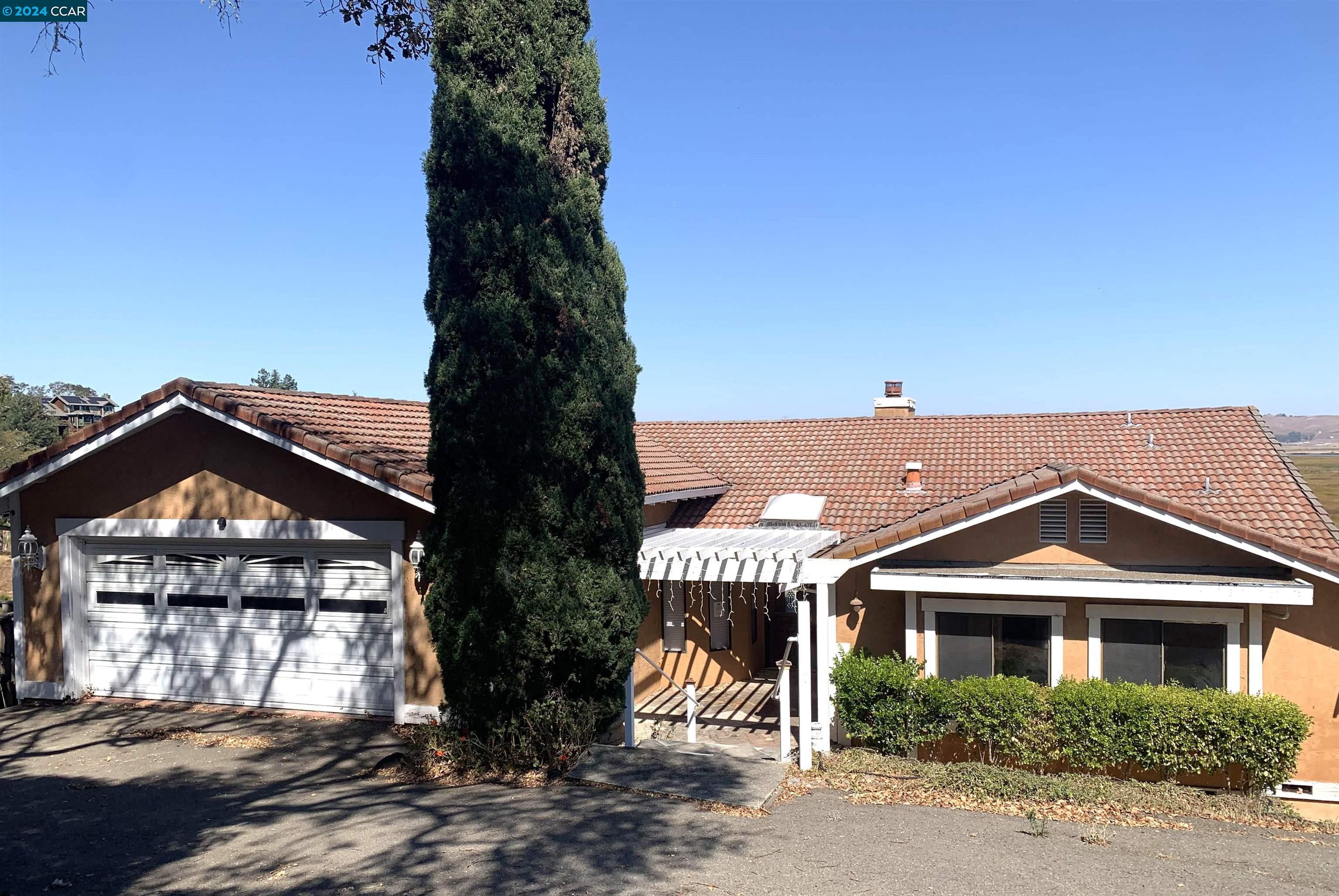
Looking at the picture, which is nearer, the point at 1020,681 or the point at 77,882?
the point at 77,882

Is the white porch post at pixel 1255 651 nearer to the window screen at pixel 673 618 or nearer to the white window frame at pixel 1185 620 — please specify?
the white window frame at pixel 1185 620

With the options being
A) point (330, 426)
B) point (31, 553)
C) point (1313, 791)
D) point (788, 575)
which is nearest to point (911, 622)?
point (788, 575)

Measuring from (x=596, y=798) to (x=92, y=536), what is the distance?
879 centimetres

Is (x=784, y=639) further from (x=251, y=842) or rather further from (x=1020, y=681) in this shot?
(x=251, y=842)

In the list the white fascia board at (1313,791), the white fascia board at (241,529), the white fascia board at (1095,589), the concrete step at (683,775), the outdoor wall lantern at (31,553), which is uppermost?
the white fascia board at (241,529)

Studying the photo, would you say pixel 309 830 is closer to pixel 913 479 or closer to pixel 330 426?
pixel 330 426

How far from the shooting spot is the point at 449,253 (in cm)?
991

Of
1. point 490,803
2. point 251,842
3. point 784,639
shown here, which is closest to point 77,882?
point 251,842

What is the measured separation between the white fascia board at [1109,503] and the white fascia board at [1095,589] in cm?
12

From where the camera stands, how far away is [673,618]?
15773mm

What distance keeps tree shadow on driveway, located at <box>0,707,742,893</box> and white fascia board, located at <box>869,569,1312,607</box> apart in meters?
4.64

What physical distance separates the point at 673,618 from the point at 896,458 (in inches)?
214

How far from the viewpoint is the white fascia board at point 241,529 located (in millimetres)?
11750

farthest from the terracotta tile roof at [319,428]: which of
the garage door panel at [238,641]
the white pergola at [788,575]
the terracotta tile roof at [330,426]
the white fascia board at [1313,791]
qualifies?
the white fascia board at [1313,791]
